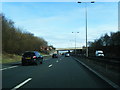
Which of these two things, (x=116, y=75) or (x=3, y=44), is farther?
(x=3, y=44)

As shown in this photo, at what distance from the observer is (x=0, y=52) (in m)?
44.3

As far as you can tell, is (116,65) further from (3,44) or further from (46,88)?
(3,44)

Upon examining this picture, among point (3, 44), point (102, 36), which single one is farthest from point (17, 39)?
point (102, 36)

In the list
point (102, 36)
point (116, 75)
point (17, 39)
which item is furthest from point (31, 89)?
point (102, 36)

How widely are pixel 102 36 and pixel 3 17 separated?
217 ft

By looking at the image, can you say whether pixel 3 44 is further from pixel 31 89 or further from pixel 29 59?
pixel 31 89

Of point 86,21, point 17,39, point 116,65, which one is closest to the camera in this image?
point 116,65

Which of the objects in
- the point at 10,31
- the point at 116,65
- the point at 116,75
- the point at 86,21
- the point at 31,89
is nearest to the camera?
the point at 31,89

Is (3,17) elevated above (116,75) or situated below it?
above

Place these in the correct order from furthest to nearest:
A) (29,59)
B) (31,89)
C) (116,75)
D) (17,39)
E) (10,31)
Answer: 1. (17,39)
2. (10,31)
3. (29,59)
4. (116,75)
5. (31,89)

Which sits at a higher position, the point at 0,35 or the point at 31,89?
the point at 0,35

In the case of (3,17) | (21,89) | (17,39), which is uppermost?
(3,17)

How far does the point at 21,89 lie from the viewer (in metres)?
8.66

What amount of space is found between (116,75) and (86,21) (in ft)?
73.4
